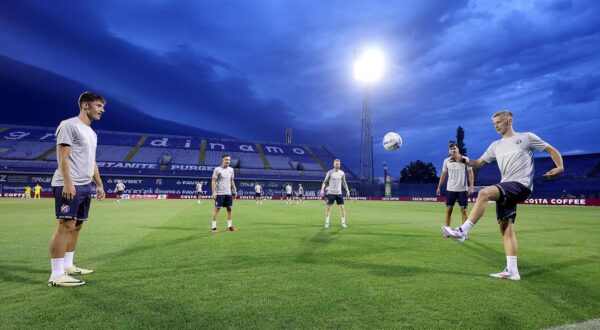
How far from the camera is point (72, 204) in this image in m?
4.31

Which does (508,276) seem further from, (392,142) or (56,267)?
(392,142)

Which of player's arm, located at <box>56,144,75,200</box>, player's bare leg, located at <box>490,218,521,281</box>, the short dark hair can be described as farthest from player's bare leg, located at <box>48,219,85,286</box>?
player's bare leg, located at <box>490,218,521,281</box>

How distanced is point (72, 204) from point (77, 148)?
2.53 feet

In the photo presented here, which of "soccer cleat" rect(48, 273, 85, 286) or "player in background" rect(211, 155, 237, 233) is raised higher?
"player in background" rect(211, 155, 237, 233)

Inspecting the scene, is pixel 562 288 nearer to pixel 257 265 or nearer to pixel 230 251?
pixel 257 265

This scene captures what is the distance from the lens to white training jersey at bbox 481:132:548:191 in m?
4.78

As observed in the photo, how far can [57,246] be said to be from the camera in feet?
14.2

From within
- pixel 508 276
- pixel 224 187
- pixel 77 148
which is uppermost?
pixel 77 148

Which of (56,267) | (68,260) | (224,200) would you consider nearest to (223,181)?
(224,200)

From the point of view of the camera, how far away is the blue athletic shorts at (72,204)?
4.26 meters

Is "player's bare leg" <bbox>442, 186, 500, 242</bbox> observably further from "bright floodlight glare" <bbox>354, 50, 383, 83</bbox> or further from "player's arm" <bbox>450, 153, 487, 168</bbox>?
"bright floodlight glare" <bbox>354, 50, 383, 83</bbox>

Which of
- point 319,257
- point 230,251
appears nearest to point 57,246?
point 230,251

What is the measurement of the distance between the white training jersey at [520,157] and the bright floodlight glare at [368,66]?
3521 centimetres

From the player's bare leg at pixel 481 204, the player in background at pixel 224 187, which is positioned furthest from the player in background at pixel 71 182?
the player in background at pixel 224 187
